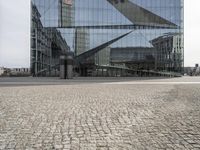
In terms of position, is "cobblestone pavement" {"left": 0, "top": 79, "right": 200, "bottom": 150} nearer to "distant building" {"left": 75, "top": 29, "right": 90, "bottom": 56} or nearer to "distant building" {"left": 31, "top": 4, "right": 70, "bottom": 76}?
"distant building" {"left": 75, "top": 29, "right": 90, "bottom": 56}

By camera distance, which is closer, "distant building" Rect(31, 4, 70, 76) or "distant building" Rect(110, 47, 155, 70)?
"distant building" Rect(31, 4, 70, 76)

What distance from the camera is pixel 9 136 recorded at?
245 inches

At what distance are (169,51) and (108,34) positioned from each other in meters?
13.0

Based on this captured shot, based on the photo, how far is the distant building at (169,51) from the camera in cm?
6112

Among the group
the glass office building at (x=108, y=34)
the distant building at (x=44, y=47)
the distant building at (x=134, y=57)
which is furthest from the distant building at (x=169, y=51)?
the distant building at (x=44, y=47)

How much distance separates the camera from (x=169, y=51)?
201ft

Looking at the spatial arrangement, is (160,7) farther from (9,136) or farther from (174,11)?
(9,136)

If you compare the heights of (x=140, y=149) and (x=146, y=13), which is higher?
(x=146, y=13)

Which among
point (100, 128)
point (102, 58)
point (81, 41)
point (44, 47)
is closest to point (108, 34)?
point (102, 58)

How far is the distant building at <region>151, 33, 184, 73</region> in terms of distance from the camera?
61125 mm

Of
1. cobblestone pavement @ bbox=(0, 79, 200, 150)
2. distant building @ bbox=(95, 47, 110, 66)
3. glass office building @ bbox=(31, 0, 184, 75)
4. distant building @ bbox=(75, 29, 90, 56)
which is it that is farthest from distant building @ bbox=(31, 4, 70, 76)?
cobblestone pavement @ bbox=(0, 79, 200, 150)

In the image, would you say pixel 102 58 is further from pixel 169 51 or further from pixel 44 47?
pixel 169 51

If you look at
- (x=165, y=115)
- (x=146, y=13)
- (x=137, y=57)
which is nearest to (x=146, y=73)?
(x=137, y=57)

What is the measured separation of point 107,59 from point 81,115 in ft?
172
